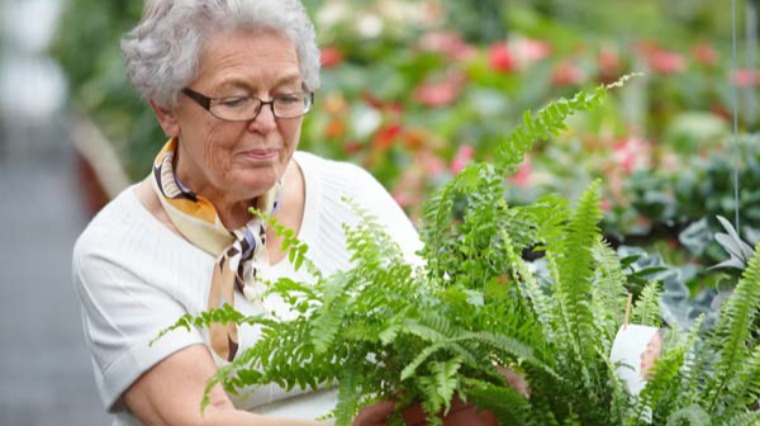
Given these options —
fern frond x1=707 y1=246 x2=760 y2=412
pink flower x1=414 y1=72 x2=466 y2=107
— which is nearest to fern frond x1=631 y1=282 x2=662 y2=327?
fern frond x1=707 y1=246 x2=760 y2=412

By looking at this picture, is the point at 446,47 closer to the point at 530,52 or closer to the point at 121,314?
the point at 530,52

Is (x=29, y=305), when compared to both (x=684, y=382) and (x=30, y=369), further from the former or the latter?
(x=684, y=382)

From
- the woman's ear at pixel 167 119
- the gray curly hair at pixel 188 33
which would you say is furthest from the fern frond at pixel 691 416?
the woman's ear at pixel 167 119

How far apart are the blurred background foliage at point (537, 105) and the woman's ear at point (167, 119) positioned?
3.60ft

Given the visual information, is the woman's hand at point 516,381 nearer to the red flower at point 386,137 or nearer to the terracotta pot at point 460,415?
the terracotta pot at point 460,415

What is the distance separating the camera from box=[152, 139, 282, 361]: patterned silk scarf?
9.21ft

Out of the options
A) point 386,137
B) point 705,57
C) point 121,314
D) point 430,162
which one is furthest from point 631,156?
point 705,57

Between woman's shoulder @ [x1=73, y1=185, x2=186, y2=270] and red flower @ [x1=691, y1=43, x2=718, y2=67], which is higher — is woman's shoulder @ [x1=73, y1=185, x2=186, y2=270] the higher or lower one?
the lower one

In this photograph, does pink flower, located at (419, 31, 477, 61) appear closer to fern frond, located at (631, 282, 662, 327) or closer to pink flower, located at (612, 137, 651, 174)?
pink flower, located at (612, 137, 651, 174)

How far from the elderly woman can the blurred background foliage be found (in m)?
0.99

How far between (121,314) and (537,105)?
5.64 metres

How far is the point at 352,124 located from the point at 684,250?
3.78 metres

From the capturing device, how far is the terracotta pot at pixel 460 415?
7.49 ft

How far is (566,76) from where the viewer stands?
27.1 ft
